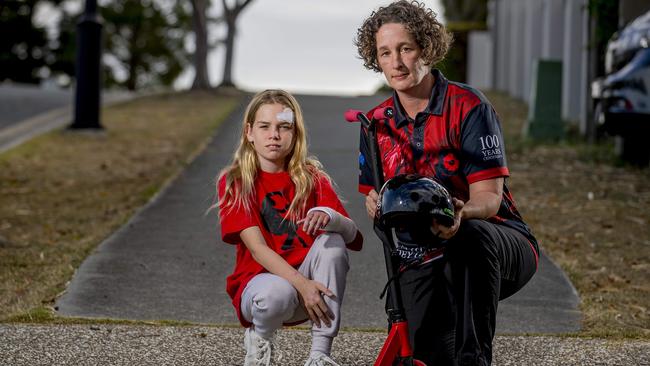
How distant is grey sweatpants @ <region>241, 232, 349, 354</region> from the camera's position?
14.6 feet

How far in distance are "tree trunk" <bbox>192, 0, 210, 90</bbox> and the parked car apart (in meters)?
15.9

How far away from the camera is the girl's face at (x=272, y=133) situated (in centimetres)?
463

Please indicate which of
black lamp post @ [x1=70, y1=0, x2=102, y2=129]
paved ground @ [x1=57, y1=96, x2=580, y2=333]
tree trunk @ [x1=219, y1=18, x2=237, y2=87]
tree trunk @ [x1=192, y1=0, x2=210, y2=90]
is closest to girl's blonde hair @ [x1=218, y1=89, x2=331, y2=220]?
paved ground @ [x1=57, y1=96, x2=580, y2=333]

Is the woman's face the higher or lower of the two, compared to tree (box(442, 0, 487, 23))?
higher

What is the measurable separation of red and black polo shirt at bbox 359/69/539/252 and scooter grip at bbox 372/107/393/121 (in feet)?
0.08

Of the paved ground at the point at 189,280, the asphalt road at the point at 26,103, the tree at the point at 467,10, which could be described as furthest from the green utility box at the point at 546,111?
the tree at the point at 467,10

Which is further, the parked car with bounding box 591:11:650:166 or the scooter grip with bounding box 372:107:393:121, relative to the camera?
the parked car with bounding box 591:11:650:166

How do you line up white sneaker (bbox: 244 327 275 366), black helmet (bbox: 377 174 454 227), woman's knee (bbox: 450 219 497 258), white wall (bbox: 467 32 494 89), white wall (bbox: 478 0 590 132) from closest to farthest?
black helmet (bbox: 377 174 454 227) < woman's knee (bbox: 450 219 497 258) < white sneaker (bbox: 244 327 275 366) < white wall (bbox: 478 0 590 132) < white wall (bbox: 467 32 494 89)

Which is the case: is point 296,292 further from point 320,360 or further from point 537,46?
point 537,46

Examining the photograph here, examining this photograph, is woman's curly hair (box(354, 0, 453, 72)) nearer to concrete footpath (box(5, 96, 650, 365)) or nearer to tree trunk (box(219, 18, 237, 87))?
concrete footpath (box(5, 96, 650, 365))

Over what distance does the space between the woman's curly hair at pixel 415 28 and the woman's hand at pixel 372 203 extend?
498mm

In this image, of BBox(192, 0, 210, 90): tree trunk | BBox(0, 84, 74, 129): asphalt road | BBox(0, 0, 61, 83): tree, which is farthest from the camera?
BBox(0, 0, 61, 83): tree

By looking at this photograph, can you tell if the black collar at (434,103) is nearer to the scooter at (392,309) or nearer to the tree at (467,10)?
the scooter at (392,309)

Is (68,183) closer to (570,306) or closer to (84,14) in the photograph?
(84,14)
